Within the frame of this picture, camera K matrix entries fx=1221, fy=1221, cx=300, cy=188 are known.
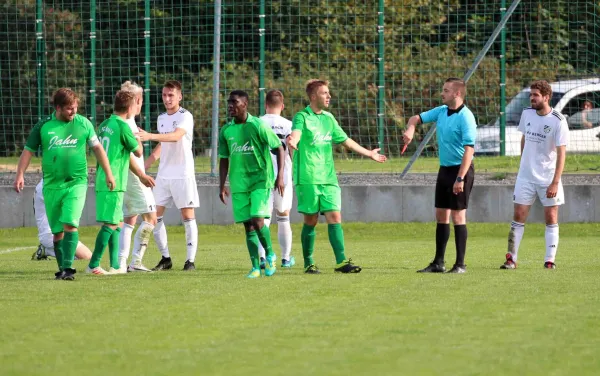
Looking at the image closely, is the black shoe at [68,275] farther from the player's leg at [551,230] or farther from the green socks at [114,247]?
the player's leg at [551,230]

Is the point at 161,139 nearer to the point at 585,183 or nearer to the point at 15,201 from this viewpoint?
the point at 15,201

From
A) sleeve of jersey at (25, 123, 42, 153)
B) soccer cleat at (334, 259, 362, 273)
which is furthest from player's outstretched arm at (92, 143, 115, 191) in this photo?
soccer cleat at (334, 259, 362, 273)

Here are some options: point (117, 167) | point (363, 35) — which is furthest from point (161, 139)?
point (363, 35)

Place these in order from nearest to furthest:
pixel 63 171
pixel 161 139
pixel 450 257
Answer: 1. pixel 63 171
2. pixel 161 139
3. pixel 450 257

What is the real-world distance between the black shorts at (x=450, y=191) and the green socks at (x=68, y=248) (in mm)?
3635

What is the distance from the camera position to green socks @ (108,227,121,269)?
12430 millimetres

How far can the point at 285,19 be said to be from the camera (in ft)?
68.3

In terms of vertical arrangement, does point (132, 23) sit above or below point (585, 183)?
above

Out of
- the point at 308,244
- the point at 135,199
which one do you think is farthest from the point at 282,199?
the point at 135,199

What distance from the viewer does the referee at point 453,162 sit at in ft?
39.7

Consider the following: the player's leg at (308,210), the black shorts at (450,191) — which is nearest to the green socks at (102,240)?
the player's leg at (308,210)

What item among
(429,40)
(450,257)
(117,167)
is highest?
(429,40)

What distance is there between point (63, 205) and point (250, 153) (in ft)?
6.10

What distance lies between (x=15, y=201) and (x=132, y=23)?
373 centimetres
